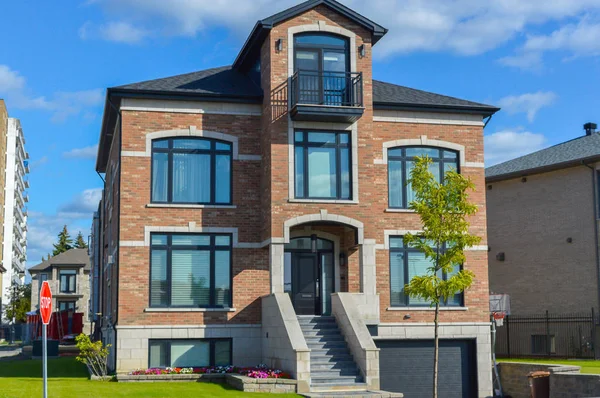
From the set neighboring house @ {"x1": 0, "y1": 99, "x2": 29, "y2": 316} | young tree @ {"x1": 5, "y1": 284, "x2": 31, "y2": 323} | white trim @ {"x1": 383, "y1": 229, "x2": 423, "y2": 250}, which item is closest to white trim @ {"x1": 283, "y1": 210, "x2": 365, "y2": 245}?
white trim @ {"x1": 383, "y1": 229, "x2": 423, "y2": 250}

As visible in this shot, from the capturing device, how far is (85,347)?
23141mm

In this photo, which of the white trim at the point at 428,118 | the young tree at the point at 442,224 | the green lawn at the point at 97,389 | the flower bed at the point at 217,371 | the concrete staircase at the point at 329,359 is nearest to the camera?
the green lawn at the point at 97,389

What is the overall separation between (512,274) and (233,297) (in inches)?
705

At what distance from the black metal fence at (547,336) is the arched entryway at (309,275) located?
12833 mm

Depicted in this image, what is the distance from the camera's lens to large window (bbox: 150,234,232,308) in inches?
968

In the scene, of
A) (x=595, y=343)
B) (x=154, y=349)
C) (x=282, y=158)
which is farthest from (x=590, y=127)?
(x=154, y=349)

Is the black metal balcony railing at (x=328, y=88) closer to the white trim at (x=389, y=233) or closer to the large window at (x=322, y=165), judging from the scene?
the large window at (x=322, y=165)

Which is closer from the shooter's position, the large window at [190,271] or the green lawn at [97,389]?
the green lawn at [97,389]

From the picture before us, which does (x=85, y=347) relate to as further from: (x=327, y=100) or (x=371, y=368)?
(x=327, y=100)

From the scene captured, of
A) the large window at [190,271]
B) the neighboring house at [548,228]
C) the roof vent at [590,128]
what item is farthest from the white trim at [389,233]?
the roof vent at [590,128]

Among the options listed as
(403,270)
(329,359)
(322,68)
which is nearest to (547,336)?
(403,270)

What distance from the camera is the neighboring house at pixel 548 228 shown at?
3472 cm

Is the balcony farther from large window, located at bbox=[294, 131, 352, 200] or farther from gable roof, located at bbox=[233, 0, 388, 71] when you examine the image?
gable roof, located at bbox=[233, 0, 388, 71]

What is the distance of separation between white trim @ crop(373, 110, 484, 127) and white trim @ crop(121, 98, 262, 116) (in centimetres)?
404
